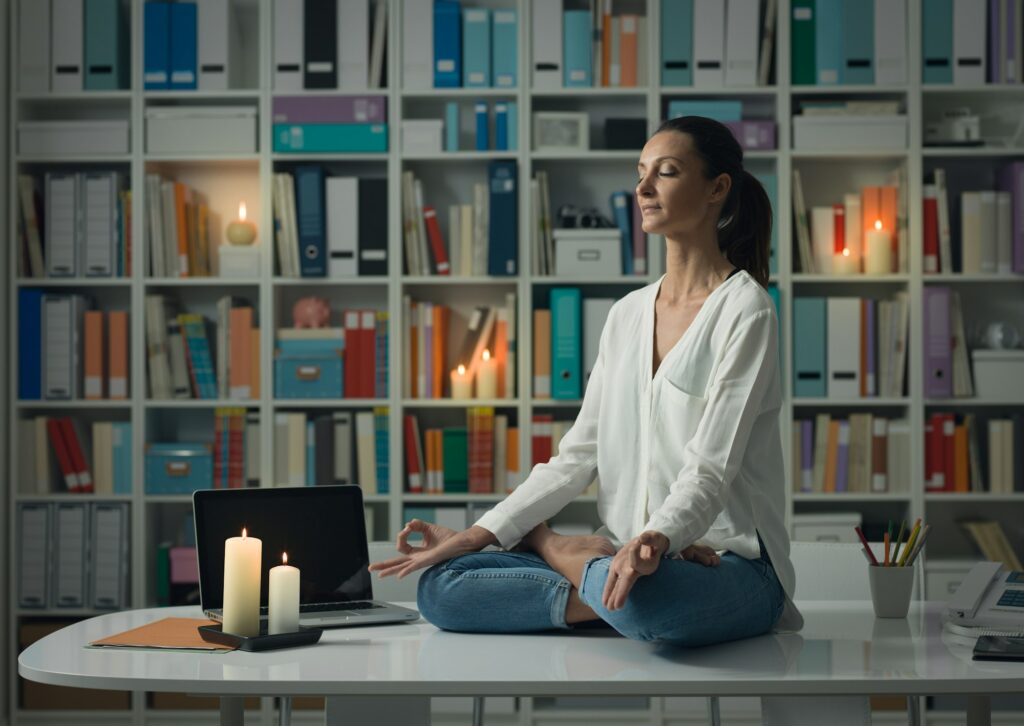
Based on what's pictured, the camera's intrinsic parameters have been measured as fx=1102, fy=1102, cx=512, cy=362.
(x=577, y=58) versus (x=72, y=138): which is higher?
(x=577, y=58)

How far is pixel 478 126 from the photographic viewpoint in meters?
3.35

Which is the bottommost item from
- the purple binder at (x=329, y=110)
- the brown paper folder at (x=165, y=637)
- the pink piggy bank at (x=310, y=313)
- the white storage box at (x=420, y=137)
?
the brown paper folder at (x=165, y=637)

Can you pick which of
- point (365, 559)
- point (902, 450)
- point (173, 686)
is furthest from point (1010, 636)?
point (902, 450)

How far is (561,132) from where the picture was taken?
338cm

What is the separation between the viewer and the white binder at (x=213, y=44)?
336cm

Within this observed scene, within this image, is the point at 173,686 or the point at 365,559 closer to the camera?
the point at 173,686

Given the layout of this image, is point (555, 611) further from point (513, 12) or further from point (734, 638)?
point (513, 12)

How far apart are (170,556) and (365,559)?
6.12 ft

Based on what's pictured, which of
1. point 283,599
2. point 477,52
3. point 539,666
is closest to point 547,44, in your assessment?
point 477,52

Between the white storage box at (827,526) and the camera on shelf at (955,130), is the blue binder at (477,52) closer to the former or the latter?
the camera on shelf at (955,130)

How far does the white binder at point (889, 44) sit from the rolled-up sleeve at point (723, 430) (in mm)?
1976

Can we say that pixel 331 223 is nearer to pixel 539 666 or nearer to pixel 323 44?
pixel 323 44

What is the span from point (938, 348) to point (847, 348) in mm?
265

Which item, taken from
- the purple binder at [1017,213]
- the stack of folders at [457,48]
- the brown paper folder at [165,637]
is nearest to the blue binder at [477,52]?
the stack of folders at [457,48]
